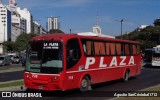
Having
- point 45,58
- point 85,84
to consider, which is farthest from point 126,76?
point 45,58

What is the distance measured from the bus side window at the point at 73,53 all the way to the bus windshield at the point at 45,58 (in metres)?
0.50

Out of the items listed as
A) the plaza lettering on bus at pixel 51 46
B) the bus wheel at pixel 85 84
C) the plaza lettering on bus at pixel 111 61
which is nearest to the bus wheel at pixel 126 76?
the plaza lettering on bus at pixel 111 61

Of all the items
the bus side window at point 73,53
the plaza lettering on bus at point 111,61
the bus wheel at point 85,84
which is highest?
the bus side window at point 73,53

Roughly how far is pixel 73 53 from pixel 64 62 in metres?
1.00

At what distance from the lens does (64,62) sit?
16.3 meters

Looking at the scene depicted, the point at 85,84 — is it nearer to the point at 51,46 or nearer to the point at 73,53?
the point at 73,53

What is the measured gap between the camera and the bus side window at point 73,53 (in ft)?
54.9

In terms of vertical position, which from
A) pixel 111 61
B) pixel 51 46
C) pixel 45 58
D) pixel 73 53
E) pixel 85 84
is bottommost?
pixel 85 84

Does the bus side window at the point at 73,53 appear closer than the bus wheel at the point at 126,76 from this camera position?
Yes

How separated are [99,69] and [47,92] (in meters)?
3.37

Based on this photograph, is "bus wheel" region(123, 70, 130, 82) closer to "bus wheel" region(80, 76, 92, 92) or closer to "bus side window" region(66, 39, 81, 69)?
"bus wheel" region(80, 76, 92, 92)

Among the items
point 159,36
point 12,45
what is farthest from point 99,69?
point 12,45

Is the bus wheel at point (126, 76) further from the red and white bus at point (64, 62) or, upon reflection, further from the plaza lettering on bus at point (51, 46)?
the plaza lettering on bus at point (51, 46)

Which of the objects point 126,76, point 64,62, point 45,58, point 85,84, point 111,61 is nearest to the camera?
point 64,62
